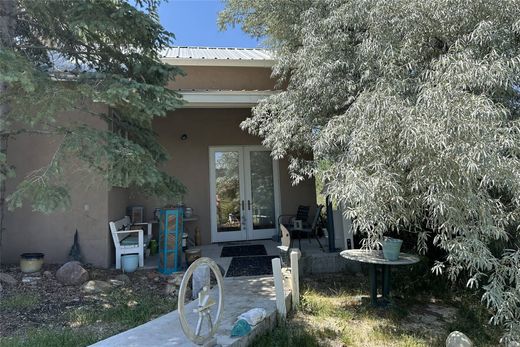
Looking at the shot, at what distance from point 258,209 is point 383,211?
5316 mm

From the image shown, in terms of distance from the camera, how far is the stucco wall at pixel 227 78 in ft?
26.2

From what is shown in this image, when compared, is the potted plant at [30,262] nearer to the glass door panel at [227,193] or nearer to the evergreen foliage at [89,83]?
the evergreen foliage at [89,83]

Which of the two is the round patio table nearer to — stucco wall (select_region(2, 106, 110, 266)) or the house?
the house

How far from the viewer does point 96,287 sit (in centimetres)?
491

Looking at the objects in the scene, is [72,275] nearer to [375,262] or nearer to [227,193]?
[227,193]

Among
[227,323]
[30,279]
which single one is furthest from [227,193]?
[227,323]

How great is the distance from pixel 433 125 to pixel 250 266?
3962 millimetres

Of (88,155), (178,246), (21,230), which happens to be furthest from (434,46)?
(21,230)

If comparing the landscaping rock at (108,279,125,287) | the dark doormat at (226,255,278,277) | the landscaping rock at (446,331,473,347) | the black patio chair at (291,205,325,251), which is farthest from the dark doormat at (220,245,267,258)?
the landscaping rock at (446,331,473,347)

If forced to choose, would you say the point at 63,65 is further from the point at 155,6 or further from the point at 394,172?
the point at 394,172

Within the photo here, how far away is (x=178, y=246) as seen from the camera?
19.4 feet

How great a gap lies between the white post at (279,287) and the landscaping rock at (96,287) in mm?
2503

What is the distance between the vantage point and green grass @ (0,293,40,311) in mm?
4207

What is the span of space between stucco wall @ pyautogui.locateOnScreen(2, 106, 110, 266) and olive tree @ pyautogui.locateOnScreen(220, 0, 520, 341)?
3855 mm
